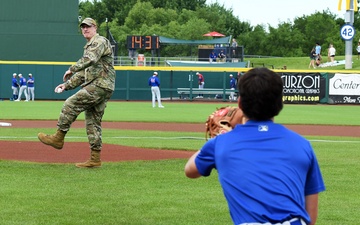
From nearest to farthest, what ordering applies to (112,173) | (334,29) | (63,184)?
1. (63,184)
2. (112,173)
3. (334,29)

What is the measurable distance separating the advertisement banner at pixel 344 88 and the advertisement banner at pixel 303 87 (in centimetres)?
57

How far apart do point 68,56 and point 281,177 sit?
5185 cm

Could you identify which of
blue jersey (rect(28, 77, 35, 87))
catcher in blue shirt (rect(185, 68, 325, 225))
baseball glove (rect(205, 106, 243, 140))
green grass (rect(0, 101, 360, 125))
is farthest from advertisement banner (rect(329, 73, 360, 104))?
catcher in blue shirt (rect(185, 68, 325, 225))

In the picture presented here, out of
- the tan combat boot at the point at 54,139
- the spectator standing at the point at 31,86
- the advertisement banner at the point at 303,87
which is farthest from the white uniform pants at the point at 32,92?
the tan combat boot at the point at 54,139

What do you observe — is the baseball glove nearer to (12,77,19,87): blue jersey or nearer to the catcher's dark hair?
the catcher's dark hair

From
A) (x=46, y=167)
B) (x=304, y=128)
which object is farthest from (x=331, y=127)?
(x=46, y=167)

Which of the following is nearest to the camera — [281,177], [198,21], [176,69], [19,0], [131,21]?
[281,177]

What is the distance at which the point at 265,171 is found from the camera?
4074mm

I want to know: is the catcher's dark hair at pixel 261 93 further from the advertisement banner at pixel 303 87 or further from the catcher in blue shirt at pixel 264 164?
the advertisement banner at pixel 303 87

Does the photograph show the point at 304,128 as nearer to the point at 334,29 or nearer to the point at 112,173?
the point at 112,173

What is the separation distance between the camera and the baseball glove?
4582 mm

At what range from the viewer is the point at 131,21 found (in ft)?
341

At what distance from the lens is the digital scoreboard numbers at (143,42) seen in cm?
5706

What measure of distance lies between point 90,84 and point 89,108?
36 cm
